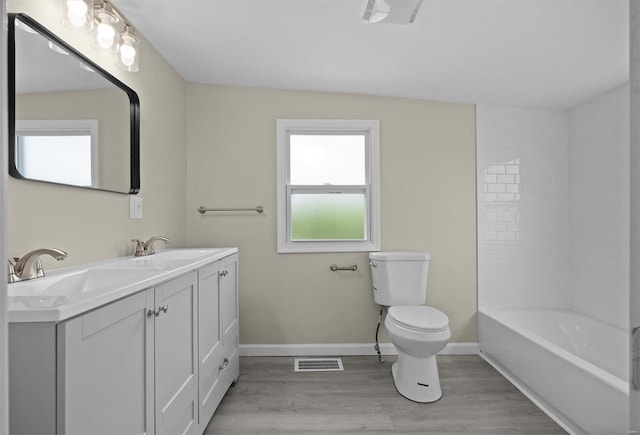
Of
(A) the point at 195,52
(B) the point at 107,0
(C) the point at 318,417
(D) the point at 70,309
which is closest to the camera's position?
(D) the point at 70,309

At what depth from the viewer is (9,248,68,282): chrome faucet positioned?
1231 mm

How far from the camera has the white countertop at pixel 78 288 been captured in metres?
0.82

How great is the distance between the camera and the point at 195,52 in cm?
244

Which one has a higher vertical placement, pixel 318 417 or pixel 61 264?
pixel 61 264

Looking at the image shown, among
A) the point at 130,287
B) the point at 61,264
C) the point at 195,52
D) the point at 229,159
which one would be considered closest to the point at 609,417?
the point at 130,287

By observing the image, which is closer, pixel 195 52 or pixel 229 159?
pixel 195 52

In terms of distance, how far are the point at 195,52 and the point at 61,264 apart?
162cm

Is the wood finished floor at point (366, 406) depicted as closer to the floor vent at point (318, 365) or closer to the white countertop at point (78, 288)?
the floor vent at point (318, 365)

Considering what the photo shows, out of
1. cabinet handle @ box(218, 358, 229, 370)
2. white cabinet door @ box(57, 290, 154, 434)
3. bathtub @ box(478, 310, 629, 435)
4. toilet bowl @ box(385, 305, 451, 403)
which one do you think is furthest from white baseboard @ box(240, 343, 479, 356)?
white cabinet door @ box(57, 290, 154, 434)

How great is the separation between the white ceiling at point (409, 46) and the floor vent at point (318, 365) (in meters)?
2.16

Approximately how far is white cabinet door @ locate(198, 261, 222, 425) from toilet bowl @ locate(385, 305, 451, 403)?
43.2 inches

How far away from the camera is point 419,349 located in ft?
7.22

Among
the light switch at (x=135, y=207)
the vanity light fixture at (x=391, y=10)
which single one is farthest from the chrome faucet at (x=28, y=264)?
the vanity light fixture at (x=391, y=10)

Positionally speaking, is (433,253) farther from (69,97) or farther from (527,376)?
(69,97)
